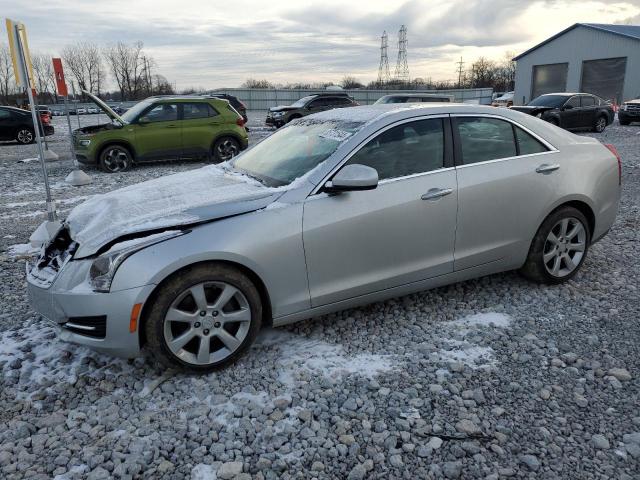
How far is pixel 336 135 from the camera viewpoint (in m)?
3.76

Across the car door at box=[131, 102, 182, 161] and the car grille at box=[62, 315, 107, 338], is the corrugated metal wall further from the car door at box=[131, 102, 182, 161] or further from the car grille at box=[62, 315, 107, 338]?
the car grille at box=[62, 315, 107, 338]

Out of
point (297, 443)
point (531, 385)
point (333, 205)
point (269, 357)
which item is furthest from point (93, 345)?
point (531, 385)

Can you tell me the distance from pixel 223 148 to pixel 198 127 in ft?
2.59

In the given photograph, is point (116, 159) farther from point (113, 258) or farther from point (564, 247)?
point (564, 247)

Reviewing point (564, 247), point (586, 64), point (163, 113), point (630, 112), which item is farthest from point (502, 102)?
point (564, 247)

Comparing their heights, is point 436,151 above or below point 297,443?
above

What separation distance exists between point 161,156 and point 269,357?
379 inches

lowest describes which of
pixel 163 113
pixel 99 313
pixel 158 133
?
pixel 99 313

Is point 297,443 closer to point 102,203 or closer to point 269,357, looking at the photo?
point 269,357

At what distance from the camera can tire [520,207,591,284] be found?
423 centimetres

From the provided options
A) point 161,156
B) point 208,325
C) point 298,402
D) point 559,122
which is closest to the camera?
point 298,402

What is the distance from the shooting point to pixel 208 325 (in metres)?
3.11

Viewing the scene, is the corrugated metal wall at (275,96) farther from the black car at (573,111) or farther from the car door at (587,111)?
the car door at (587,111)

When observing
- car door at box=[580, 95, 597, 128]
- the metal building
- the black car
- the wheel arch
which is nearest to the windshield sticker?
the wheel arch
